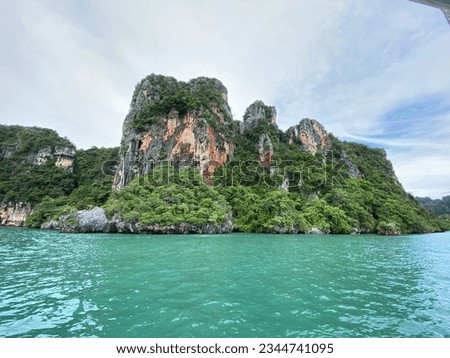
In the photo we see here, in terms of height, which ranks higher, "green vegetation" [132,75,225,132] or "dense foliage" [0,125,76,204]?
"green vegetation" [132,75,225,132]

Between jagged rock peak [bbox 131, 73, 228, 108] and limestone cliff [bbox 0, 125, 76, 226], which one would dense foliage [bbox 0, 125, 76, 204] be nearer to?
limestone cliff [bbox 0, 125, 76, 226]

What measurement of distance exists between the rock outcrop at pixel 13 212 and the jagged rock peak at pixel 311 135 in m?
72.9

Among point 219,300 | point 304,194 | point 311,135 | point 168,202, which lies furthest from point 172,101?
point 219,300

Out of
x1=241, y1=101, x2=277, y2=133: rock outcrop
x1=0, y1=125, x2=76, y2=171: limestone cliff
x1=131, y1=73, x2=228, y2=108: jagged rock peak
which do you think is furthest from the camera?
x1=241, y1=101, x2=277, y2=133: rock outcrop

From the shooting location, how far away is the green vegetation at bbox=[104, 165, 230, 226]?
117ft

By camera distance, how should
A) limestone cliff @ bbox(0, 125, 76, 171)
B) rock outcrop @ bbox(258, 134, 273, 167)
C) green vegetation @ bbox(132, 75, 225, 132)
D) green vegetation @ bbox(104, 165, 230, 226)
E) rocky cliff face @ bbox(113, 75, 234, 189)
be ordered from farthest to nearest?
limestone cliff @ bbox(0, 125, 76, 171), rock outcrop @ bbox(258, 134, 273, 167), green vegetation @ bbox(132, 75, 225, 132), rocky cliff face @ bbox(113, 75, 234, 189), green vegetation @ bbox(104, 165, 230, 226)

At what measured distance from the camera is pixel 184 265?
472 inches

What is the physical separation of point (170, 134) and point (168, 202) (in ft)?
75.2

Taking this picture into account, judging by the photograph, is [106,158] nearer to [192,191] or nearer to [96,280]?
[192,191]

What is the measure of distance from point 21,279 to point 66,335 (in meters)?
6.00

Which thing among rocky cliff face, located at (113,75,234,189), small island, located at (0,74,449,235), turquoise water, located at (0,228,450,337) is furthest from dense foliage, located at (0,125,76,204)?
turquoise water, located at (0,228,450,337)

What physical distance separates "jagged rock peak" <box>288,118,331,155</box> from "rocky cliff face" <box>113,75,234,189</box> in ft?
83.5

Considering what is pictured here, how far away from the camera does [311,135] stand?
260ft
